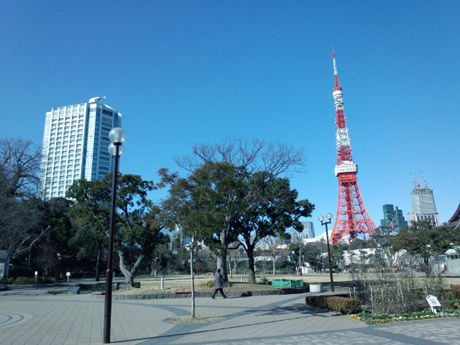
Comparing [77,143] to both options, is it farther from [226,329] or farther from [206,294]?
[226,329]

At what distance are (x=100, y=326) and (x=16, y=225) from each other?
22.2 meters

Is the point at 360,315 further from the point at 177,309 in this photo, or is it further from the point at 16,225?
the point at 16,225

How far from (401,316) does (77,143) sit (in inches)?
5021

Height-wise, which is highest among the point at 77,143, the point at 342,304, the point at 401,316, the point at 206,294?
the point at 77,143

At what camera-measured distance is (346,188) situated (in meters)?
72.4

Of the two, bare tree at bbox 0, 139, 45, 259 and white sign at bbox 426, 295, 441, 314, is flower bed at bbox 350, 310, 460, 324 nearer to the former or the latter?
white sign at bbox 426, 295, 441, 314

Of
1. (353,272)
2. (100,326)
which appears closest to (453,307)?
(353,272)

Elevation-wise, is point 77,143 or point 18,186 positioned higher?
point 77,143

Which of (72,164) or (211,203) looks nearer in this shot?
(211,203)

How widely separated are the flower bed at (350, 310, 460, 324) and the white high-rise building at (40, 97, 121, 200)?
117898 millimetres

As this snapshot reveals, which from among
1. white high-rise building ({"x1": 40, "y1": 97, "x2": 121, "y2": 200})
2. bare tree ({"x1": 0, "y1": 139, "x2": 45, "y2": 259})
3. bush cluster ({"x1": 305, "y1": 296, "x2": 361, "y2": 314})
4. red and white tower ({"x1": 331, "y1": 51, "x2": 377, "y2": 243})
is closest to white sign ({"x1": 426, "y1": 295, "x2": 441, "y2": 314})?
bush cluster ({"x1": 305, "y1": 296, "x2": 361, "y2": 314})

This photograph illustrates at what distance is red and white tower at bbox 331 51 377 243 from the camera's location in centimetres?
6925

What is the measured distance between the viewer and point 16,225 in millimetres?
26594

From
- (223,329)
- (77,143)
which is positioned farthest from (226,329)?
(77,143)
